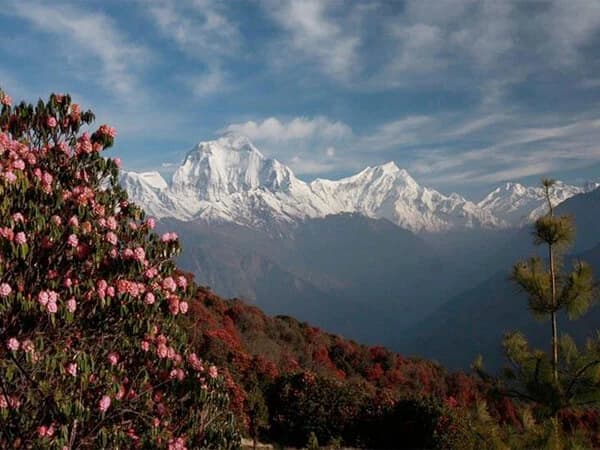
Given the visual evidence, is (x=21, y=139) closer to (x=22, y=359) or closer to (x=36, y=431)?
(x=22, y=359)

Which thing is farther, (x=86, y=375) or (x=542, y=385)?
(x=542, y=385)

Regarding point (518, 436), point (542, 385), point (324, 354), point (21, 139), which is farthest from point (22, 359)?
point (324, 354)

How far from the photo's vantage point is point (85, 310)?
5508 mm

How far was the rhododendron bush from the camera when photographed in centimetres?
501

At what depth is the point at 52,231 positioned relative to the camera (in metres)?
5.34

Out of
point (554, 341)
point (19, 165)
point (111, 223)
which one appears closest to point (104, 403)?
point (111, 223)

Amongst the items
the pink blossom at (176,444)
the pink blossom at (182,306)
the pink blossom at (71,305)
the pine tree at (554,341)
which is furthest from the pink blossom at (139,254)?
the pine tree at (554,341)

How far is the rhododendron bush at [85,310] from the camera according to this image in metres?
5.01

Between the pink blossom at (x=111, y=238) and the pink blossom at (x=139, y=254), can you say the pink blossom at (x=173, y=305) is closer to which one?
the pink blossom at (x=139, y=254)

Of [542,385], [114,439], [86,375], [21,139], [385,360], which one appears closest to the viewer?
[86,375]

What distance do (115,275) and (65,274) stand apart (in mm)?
515

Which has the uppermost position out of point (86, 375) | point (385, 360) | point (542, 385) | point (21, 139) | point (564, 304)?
point (21, 139)

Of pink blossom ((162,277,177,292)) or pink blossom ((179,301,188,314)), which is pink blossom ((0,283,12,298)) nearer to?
pink blossom ((162,277,177,292))

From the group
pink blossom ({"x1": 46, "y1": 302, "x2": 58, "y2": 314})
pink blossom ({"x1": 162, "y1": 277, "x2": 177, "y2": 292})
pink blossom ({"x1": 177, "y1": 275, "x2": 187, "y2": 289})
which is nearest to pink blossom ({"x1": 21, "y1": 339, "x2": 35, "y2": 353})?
pink blossom ({"x1": 46, "y1": 302, "x2": 58, "y2": 314})
